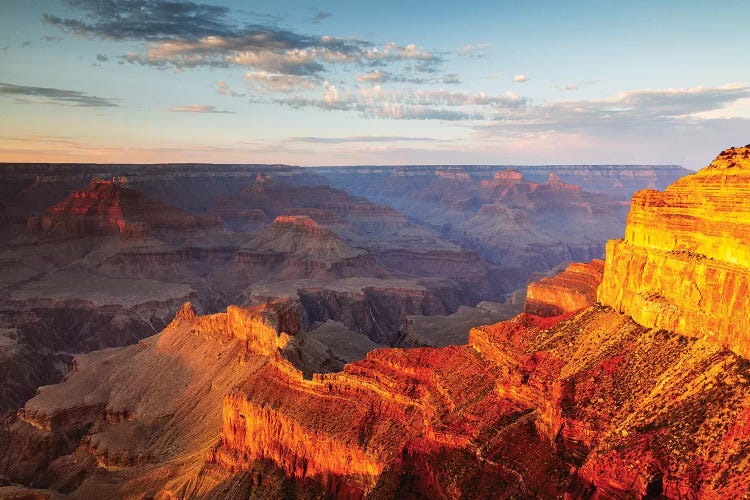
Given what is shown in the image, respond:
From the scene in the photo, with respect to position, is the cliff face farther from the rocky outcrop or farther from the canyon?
the rocky outcrop

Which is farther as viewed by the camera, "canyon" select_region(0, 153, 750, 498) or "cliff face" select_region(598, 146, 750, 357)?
"cliff face" select_region(598, 146, 750, 357)

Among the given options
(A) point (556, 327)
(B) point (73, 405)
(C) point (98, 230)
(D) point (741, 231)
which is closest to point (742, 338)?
(D) point (741, 231)

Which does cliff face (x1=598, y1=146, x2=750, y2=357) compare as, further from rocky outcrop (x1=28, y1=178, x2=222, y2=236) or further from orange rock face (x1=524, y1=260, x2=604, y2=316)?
rocky outcrop (x1=28, y1=178, x2=222, y2=236)

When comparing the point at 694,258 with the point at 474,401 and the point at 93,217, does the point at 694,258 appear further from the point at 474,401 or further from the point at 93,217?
the point at 93,217

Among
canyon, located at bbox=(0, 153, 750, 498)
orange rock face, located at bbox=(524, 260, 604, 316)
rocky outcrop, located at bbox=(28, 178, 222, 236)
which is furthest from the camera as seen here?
rocky outcrop, located at bbox=(28, 178, 222, 236)

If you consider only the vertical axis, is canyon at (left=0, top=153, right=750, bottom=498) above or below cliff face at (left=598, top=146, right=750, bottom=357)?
below

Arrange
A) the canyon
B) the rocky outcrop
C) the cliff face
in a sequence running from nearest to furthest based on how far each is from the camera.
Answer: the canyon
the cliff face
the rocky outcrop

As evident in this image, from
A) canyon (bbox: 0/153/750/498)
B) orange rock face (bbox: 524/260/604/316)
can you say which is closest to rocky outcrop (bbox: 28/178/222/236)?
canyon (bbox: 0/153/750/498)

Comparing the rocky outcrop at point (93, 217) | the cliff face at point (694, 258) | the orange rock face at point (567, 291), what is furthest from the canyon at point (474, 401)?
the rocky outcrop at point (93, 217)
